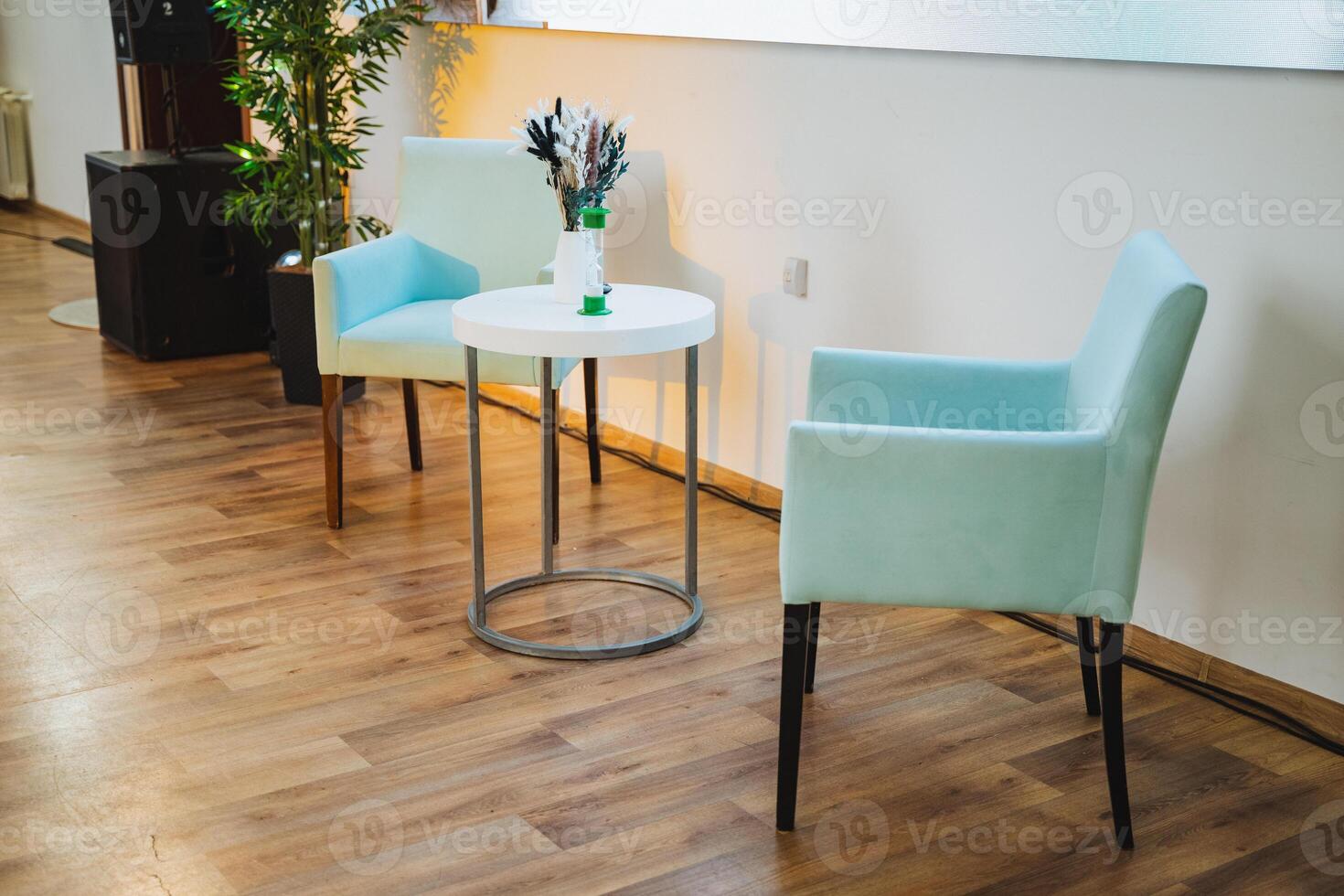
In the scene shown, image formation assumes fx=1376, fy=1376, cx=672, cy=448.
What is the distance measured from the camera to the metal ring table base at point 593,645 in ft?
9.36

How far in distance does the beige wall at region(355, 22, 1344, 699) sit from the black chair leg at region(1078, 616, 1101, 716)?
29 centimetres

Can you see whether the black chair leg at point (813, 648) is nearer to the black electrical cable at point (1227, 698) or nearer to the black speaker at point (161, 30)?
the black electrical cable at point (1227, 698)

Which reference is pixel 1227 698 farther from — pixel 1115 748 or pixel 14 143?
pixel 14 143

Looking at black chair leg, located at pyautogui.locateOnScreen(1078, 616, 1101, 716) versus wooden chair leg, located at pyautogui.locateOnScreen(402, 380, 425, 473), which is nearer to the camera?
black chair leg, located at pyautogui.locateOnScreen(1078, 616, 1101, 716)

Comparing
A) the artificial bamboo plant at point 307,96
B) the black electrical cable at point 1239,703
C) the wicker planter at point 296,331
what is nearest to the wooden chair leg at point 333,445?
the wicker planter at point 296,331

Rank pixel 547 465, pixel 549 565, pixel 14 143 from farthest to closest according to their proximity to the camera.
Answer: pixel 14 143, pixel 549 565, pixel 547 465

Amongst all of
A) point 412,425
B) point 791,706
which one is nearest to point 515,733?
point 791,706

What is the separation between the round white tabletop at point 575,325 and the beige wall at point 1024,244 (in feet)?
1.91

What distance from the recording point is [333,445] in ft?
11.4

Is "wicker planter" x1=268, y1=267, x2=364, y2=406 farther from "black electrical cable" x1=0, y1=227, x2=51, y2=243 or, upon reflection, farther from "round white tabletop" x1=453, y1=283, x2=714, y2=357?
"black electrical cable" x1=0, y1=227, x2=51, y2=243

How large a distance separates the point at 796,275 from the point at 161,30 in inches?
107

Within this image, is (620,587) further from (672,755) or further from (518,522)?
(672,755)

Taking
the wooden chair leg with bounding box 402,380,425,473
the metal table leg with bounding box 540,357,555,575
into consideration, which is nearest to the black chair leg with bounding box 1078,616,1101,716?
the metal table leg with bounding box 540,357,555,575

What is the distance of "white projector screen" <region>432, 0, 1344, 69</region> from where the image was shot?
238 centimetres
